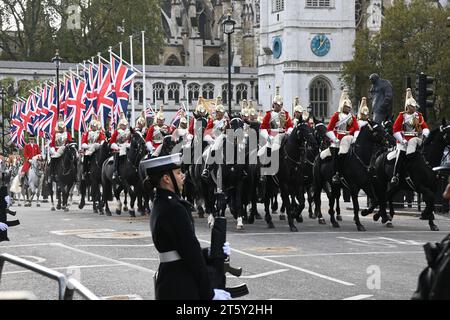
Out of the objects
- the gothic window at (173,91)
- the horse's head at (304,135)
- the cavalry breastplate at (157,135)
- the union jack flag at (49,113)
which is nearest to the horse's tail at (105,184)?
the cavalry breastplate at (157,135)

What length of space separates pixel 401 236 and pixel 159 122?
9118 millimetres

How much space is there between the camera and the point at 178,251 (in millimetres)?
6852

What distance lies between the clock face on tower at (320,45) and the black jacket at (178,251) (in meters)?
91.4

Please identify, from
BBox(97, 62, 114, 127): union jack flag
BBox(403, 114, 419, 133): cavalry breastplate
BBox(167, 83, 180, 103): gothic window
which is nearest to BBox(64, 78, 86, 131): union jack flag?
BBox(97, 62, 114, 127): union jack flag

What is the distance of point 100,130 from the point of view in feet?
98.6

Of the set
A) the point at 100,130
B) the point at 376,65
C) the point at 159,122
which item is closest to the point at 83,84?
the point at 100,130

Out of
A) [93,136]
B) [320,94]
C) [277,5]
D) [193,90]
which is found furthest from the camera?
[193,90]

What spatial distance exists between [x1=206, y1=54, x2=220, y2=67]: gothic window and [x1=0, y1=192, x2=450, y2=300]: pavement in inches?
4121

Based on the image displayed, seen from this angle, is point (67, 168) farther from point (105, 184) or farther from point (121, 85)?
point (121, 85)

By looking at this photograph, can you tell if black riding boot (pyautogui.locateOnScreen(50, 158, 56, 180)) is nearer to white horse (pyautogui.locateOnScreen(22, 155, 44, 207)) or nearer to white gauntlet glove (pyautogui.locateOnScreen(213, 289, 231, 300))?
white horse (pyautogui.locateOnScreen(22, 155, 44, 207))

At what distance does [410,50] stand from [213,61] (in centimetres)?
5382

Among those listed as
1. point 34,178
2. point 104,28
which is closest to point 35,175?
point 34,178

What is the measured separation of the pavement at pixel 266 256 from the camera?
11.8 meters
